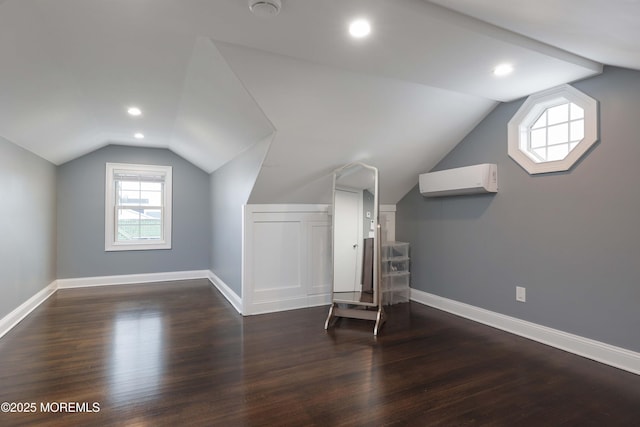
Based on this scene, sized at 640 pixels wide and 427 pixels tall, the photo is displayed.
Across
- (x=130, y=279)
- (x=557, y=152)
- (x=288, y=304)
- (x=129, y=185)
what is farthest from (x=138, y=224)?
(x=557, y=152)

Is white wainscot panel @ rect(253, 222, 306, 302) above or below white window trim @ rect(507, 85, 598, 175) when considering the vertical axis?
Answer: below

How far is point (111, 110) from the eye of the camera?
11.8 ft

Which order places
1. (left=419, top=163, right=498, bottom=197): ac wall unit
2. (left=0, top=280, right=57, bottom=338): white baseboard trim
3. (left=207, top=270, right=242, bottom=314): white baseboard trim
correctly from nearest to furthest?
(left=0, top=280, right=57, bottom=338): white baseboard trim < (left=419, top=163, right=498, bottom=197): ac wall unit < (left=207, top=270, right=242, bottom=314): white baseboard trim

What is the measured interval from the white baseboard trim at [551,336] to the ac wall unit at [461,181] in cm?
124

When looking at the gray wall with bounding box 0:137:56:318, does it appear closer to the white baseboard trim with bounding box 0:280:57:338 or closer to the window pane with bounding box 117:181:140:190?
the white baseboard trim with bounding box 0:280:57:338

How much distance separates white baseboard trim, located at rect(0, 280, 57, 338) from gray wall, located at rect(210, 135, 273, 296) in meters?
2.17

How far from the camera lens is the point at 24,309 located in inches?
147

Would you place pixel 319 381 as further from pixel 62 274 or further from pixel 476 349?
pixel 62 274

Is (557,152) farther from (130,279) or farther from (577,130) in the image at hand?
(130,279)

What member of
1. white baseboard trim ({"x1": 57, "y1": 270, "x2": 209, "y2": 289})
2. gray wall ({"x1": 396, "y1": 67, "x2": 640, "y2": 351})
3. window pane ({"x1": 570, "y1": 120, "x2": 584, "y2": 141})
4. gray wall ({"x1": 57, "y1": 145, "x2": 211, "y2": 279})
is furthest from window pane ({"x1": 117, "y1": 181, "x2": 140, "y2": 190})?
window pane ({"x1": 570, "y1": 120, "x2": 584, "y2": 141})

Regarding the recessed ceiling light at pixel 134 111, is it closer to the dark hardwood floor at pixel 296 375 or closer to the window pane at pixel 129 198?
the dark hardwood floor at pixel 296 375

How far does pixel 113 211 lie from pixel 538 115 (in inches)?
233

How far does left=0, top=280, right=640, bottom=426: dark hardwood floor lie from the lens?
1.93m

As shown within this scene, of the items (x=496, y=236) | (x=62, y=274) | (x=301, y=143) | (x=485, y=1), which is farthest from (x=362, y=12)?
(x=62, y=274)
